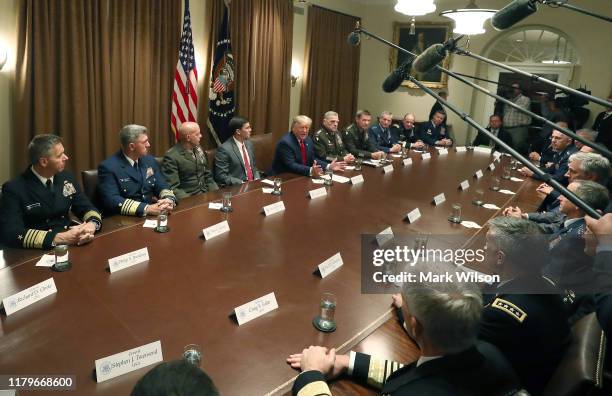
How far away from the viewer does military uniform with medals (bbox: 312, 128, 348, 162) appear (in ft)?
15.2

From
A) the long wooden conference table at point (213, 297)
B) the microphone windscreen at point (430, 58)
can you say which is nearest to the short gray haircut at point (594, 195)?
the long wooden conference table at point (213, 297)

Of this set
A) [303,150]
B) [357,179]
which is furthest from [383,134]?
[357,179]

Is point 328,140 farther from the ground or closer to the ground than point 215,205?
farther from the ground

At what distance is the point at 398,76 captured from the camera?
1.30 metres

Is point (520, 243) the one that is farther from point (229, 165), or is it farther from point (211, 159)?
point (211, 159)

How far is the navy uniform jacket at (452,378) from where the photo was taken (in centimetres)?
100

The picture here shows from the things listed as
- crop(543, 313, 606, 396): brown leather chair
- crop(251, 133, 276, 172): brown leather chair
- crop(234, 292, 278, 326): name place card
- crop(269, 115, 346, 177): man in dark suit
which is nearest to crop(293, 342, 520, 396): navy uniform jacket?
crop(543, 313, 606, 396): brown leather chair

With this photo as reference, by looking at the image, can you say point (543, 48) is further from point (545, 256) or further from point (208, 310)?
point (208, 310)

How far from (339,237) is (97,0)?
129 inches

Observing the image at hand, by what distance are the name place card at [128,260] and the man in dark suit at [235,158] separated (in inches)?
78.0

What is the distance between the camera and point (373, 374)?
3.93 ft

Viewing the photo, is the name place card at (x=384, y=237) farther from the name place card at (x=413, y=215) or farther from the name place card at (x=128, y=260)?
the name place card at (x=128, y=260)

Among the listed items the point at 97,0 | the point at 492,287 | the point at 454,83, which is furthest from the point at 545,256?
the point at 454,83

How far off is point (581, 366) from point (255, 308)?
0.95m
